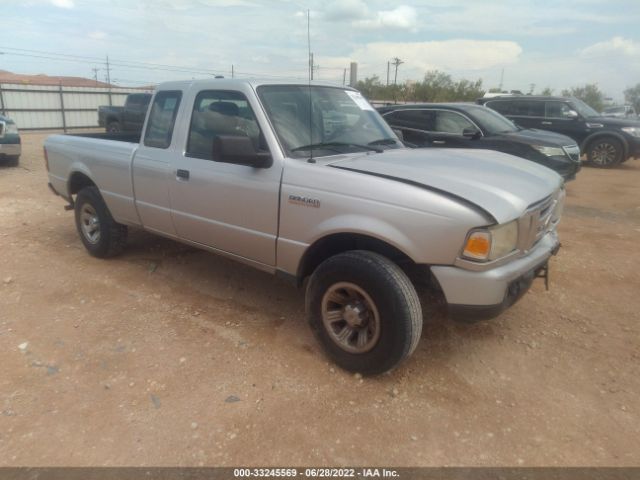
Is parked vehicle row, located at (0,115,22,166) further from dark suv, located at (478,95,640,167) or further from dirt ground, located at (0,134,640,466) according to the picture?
dark suv, located at (478,95,640,167)

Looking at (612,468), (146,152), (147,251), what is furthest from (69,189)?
(612,468)

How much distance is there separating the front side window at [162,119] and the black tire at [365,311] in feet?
6.43

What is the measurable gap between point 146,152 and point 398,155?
224 centimetres

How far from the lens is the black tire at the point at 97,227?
4930 mm

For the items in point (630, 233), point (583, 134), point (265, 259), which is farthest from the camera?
point (583, 134)

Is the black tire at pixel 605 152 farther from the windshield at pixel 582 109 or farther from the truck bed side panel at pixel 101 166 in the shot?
the truck bed side panel at pixel 101 166

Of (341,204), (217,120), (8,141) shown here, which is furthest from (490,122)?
(8,141)

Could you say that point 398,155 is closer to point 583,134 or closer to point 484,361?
point 484,361

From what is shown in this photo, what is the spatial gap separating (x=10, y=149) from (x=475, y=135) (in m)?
10.1

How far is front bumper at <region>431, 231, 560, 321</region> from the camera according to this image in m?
2.57

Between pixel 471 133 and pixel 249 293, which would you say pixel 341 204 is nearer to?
pixel 249 293

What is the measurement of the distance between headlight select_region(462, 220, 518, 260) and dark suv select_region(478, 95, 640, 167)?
11.1 meters

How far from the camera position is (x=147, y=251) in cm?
547

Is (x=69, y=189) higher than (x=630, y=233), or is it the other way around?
(x=69, y=189)
